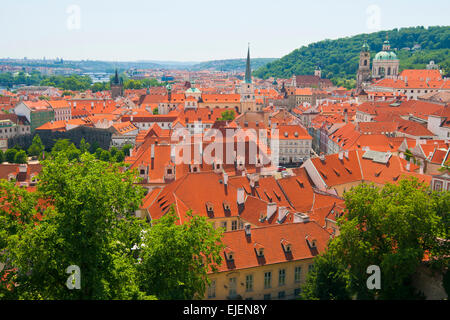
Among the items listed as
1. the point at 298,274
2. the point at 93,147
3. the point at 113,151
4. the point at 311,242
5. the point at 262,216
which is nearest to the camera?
the point at 298,274

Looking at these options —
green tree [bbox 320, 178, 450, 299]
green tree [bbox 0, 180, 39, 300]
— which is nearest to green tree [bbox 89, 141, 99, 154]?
green tree [bbox 0, 180, 39, 300]

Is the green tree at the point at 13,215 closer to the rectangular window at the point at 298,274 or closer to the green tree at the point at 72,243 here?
the green tree at the point at 72,243

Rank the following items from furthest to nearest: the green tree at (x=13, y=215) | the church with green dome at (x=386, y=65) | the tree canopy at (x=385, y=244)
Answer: the church with green dome at (x=386, y=65) < the tree canopy at (x=385, y=244) < the green tree at (x=13, y=215)

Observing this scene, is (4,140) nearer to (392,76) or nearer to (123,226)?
(123,226)

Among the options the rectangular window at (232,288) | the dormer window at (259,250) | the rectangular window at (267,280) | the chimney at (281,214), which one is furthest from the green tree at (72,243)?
the chimney at (281,214)

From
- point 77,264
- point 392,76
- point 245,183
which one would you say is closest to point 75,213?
point 77,264

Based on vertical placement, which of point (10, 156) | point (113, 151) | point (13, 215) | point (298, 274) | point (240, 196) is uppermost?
point (13, 215)

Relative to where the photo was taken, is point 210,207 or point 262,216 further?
point 210,207

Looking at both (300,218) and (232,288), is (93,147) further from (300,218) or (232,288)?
(232,288)

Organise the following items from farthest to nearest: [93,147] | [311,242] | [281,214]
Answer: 1. [93,147]
2. [281,214]
3. [311,242]

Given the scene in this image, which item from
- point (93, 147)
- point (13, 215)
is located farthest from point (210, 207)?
point (93, 147)

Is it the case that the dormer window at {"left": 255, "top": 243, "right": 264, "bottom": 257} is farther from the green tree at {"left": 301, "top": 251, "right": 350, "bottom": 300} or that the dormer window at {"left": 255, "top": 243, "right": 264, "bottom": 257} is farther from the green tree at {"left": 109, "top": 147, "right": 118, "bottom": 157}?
the green tree at {"left": 109, "top": 147, "right": 118, "bottom": 157}
